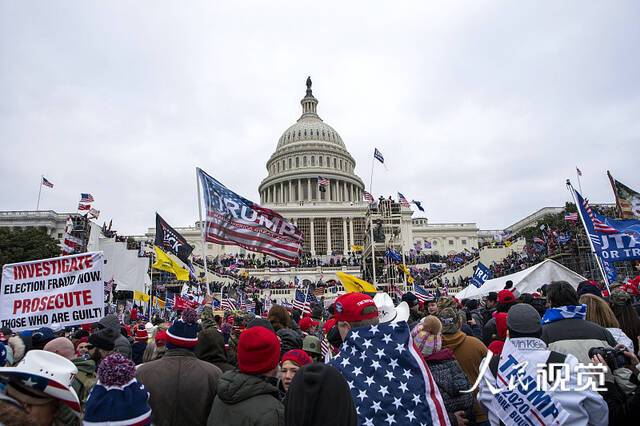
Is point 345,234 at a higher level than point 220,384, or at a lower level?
higher

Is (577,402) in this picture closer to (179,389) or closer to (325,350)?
(325,350)

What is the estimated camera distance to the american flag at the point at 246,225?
12.1 meters

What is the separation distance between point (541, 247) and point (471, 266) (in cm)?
1439

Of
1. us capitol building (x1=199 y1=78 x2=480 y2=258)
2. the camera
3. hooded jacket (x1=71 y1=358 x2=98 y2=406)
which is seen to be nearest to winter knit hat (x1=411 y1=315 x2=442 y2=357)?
the camera

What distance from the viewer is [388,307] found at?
355 centimetres

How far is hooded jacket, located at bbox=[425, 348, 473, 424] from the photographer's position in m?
3.88

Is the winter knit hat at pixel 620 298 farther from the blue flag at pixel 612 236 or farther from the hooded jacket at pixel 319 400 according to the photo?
the blue flag at pixel 612 236

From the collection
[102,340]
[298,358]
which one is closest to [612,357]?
[298,358]

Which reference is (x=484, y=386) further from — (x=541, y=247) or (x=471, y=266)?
(x=471, y=266)

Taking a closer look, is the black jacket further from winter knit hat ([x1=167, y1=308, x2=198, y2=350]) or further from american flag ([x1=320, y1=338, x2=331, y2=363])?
winter knit hat ([x1=167, y1=308, x2=198, y2=350])

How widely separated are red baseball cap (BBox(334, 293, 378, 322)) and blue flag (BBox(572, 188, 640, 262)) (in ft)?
32.0

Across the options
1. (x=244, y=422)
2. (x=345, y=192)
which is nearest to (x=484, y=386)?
(x=244, y=422)

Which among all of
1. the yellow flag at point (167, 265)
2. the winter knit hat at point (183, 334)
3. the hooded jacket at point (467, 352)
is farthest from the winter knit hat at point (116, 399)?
the yellow flag at point (167, 265)

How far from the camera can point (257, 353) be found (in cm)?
333
